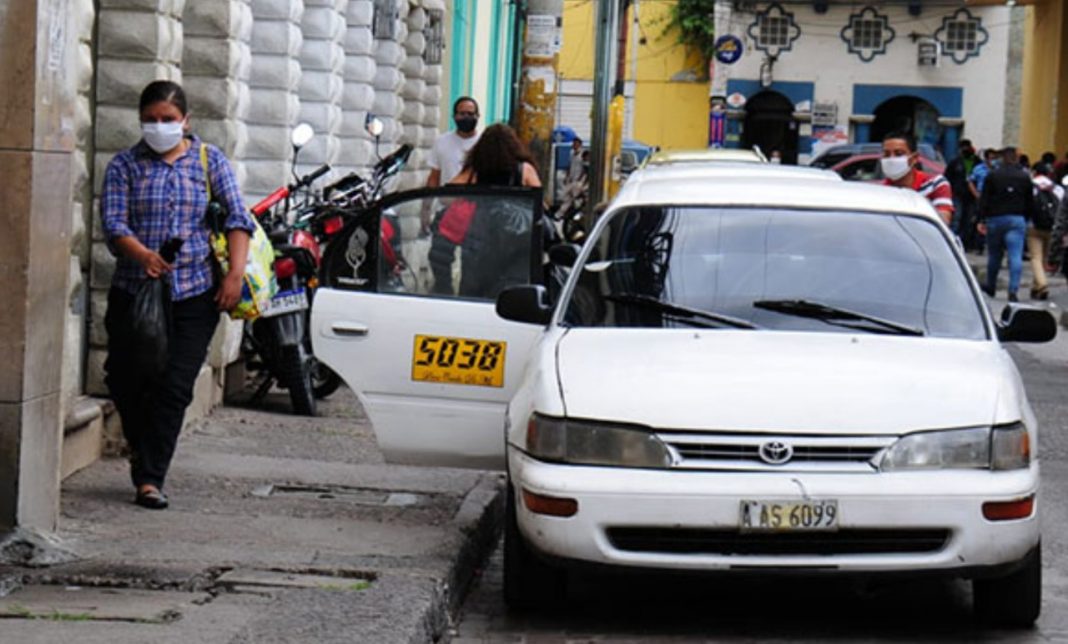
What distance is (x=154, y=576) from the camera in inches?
293

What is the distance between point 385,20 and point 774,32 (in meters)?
36.3

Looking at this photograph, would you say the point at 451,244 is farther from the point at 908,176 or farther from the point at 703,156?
the point at 703,156

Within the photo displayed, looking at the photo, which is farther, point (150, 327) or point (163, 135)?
point (163, 135)

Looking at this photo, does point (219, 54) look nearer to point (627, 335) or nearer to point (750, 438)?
point (627, 335)

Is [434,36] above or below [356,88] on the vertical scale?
above

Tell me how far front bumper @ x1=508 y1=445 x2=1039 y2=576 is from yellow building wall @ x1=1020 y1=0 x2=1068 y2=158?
36.2 meters

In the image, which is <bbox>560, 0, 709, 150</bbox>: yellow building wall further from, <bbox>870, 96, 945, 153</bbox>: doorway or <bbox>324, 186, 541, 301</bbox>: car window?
<bbox>324, 186, 541, 301</bbox>: car window

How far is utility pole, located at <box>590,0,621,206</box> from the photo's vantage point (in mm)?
24594

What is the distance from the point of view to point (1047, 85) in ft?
146

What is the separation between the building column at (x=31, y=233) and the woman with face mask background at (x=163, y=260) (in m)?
0.98

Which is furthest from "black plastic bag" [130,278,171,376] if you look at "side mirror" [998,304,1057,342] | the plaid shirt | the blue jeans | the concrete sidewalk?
the blue jeans

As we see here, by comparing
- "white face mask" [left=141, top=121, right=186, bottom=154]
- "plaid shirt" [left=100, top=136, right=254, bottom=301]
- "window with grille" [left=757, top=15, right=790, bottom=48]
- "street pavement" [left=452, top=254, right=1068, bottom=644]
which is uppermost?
"window with grille" [left=757, top=15, right=790, bottom=48]

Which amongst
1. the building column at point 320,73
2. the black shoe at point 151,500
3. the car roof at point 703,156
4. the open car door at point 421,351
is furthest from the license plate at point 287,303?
the car roof at point 703,156

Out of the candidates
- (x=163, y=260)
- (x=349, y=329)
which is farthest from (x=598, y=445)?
(x=163, y=260)
